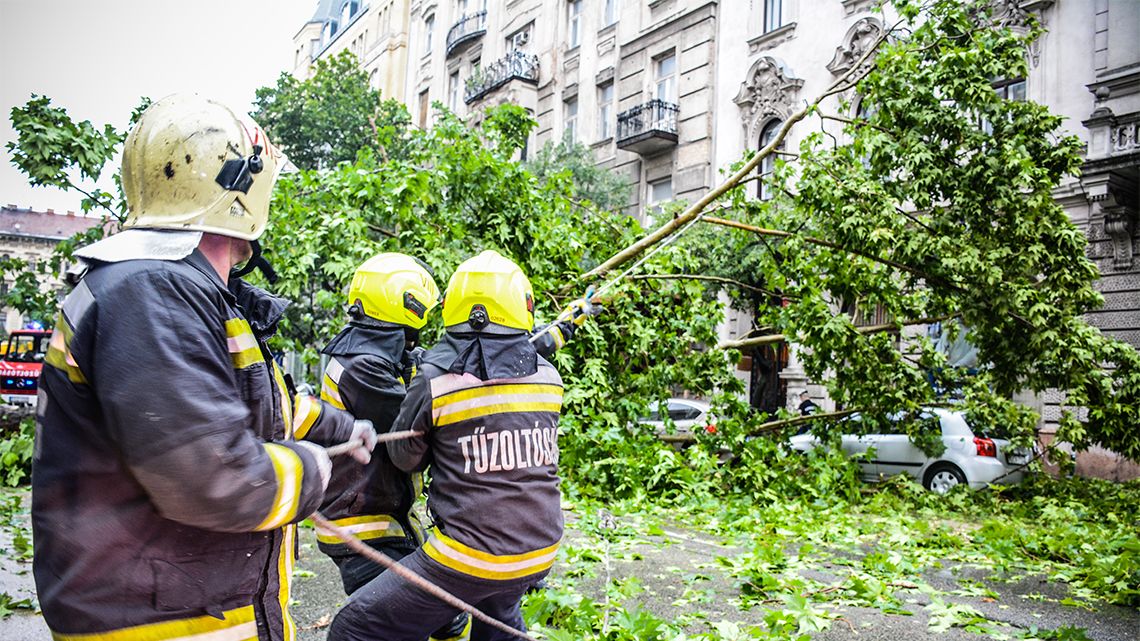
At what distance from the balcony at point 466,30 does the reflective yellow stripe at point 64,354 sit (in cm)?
2542

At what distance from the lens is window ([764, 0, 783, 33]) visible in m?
17.9

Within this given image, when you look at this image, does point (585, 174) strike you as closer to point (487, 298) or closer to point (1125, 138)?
point (1125, 138)

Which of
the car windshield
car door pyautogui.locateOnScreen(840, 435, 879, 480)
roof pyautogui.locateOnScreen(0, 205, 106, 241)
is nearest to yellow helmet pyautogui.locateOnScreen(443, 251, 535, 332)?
car door pyautogui.locateOnScreen(840, 435, 879, 480)

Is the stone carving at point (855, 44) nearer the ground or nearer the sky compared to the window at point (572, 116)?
nearer the ground

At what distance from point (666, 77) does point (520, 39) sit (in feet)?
19.5

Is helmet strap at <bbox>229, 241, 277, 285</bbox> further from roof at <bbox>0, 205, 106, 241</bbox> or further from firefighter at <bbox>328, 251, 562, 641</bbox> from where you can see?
roof at <bbox>0, 205, 106, 241</bbox>

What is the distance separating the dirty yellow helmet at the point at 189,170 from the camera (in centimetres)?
162

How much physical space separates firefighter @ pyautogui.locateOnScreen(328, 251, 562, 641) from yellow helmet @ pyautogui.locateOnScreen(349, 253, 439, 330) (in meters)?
0.59

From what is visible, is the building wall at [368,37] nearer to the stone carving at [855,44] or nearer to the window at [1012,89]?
the stone carving at [855,44]

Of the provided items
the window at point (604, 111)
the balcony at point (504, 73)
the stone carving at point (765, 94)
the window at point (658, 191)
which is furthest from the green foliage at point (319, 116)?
the stone carving at point (765, 94)

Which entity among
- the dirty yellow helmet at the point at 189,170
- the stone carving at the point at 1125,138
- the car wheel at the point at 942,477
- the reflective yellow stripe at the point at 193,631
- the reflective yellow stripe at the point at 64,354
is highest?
the stone carving at the point at 1125,138

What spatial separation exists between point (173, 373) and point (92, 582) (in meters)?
0.42

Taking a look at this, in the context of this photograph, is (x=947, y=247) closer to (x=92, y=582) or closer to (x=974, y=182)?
(x=974, y=182)

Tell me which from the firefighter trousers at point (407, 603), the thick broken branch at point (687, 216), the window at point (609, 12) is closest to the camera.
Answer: the firefighter trousers at point (407, 603)
